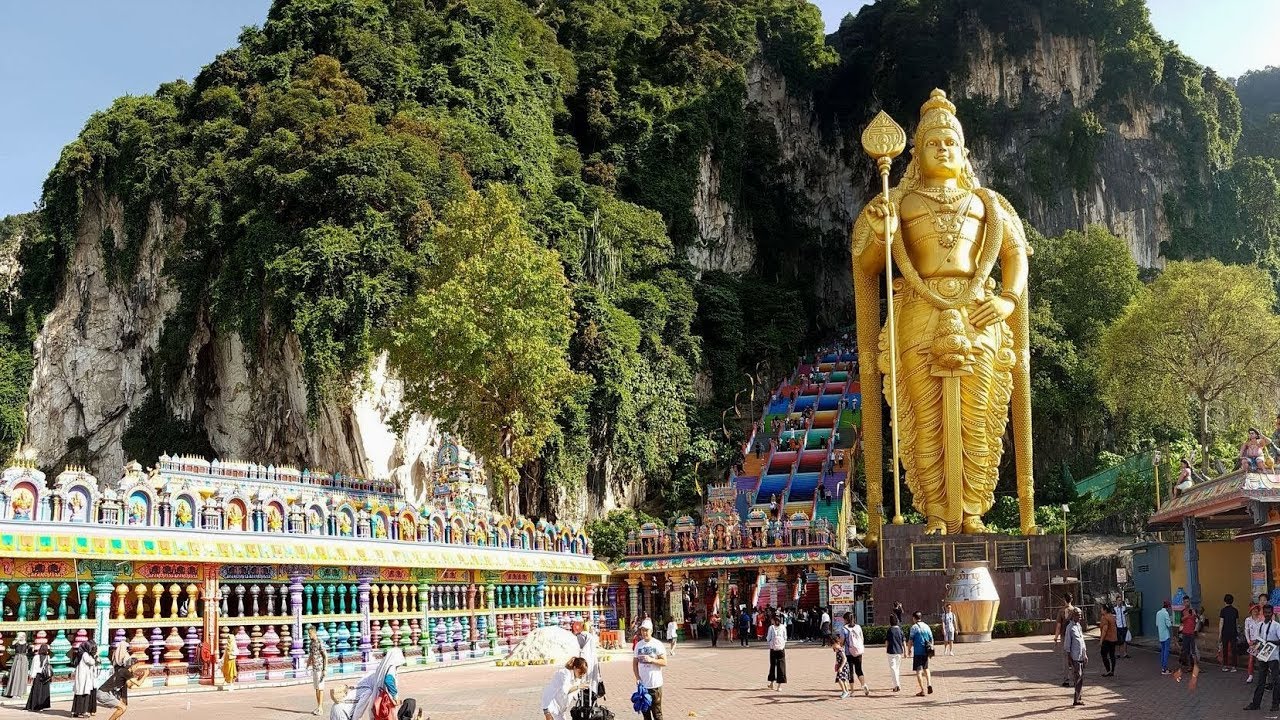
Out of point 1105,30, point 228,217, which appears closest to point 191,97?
point 228,217

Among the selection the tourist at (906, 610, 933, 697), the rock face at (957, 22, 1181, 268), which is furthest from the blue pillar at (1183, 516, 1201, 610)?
the rock face at (957, 22, 1181, 268)

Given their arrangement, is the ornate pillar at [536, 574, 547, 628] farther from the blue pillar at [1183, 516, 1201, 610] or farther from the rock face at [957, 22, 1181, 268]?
the rock face at [957, 22, 1181, 268]

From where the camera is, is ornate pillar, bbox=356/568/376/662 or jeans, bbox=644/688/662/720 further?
ornate pillar, bbox=356/568/376/662

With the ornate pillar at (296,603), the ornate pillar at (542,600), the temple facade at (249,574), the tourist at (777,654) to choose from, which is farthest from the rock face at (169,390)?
the tourist at (777,654)

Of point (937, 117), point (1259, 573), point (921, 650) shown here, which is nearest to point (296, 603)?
point (921, 650)

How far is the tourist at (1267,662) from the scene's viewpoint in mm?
11180

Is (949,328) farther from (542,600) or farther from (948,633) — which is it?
(542,600)

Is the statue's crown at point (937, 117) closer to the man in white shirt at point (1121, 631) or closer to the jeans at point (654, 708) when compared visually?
the man in white shirt at point (1121, 631)

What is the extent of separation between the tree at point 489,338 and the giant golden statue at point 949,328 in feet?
21.1

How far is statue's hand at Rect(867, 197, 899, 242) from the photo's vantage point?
75.3 feet

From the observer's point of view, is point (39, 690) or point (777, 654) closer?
point (39, 690)

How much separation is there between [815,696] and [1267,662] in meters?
4.41

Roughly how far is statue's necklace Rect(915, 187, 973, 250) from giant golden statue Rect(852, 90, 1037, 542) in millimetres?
18

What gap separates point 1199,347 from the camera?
101 feet
